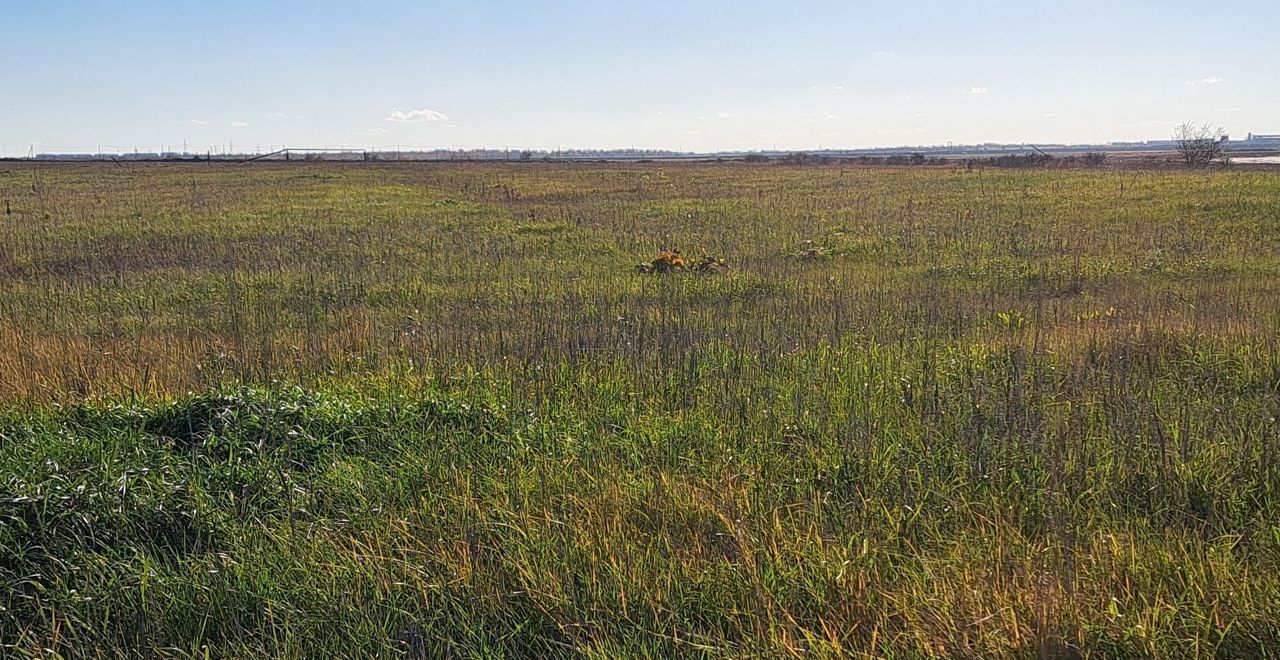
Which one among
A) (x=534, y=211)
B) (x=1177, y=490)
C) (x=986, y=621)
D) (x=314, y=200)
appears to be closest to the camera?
(x=986, y=621)

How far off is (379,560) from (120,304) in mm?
8294

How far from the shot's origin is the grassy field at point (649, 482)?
2869 millimetres

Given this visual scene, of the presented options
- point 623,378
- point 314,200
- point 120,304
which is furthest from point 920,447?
point 314,200

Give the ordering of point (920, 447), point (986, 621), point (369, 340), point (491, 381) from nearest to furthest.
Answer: point (986, 621), point (920, 447), point (491, 381), point (369, 340)

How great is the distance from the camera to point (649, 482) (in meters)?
3.82

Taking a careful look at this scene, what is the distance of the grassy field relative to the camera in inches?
113

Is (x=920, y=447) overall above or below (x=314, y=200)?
below

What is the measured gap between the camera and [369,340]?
24.0 feet

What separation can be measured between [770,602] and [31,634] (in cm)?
252

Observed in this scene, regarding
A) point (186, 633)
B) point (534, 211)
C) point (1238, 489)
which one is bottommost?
point (186, 633)

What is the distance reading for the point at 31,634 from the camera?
2969mm

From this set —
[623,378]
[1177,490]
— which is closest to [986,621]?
[1177,490]

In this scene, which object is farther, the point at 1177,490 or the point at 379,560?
the point at 1177,490

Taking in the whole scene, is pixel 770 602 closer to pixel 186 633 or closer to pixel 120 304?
pixel 186 633
